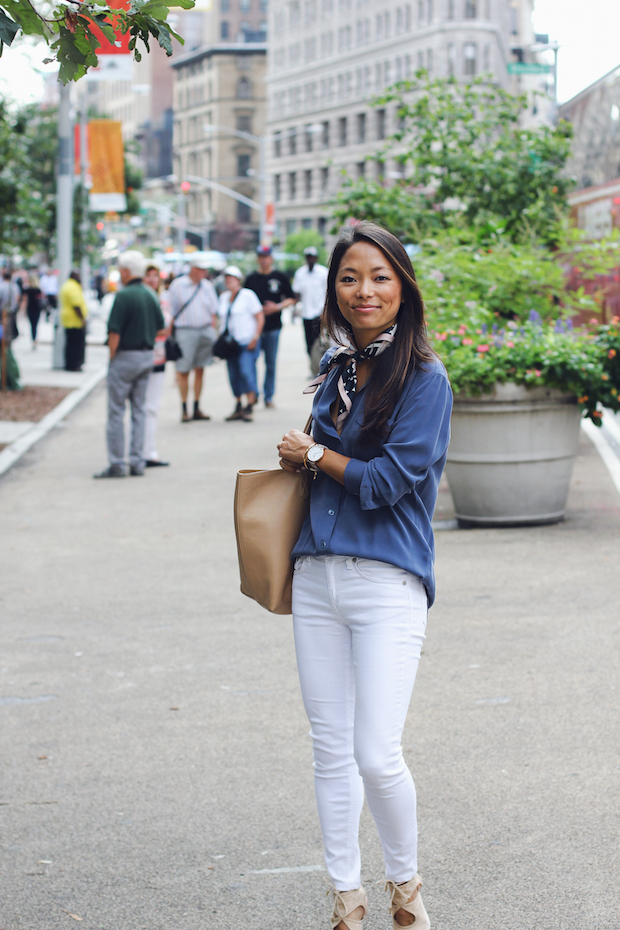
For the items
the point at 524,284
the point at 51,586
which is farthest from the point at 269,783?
the point at 524,284

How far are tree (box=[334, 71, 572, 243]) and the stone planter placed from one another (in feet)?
20.5

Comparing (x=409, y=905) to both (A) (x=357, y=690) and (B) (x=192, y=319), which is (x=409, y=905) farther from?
(B) (x=192, y=319)

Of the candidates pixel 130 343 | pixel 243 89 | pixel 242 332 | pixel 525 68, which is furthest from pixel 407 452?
pixel 243 89

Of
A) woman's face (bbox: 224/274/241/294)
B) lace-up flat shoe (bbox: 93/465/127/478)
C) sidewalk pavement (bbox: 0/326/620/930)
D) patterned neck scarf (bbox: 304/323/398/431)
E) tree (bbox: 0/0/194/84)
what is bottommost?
sidewalk pavement (bbox: 0/326/620/930)

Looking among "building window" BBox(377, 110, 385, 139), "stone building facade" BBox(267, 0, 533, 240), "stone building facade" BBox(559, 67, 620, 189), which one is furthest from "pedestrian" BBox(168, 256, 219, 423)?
"building window" BBox(377, 110, 385, 139)

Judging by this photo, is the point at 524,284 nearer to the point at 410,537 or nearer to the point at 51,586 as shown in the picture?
the point at 51,586

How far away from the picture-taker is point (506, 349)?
8055 mm

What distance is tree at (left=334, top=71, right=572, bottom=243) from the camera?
46.9 ft

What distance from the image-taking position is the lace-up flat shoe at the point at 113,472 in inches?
436

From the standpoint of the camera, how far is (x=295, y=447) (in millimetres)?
2975

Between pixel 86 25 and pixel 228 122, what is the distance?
479 feet

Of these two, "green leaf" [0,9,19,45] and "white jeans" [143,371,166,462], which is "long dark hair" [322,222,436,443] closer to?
"green leaf" [0,9,19,45]

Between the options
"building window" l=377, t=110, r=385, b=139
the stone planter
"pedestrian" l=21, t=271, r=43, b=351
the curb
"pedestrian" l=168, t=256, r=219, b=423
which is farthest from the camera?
"building window" l=377, t=110, r=385, b=139

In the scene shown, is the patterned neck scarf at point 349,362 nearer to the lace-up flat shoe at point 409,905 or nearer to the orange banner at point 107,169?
the lace-up flat shoe at point 409,905
